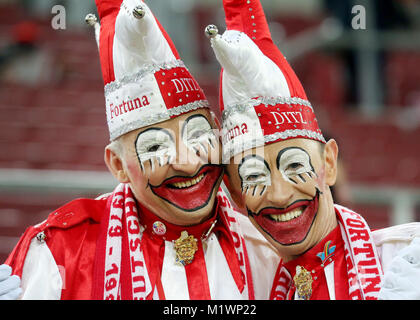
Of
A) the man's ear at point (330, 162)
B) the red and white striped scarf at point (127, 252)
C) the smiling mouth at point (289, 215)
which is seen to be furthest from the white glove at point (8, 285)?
the man's ear at point (330, 162)

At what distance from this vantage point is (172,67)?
2.74 m

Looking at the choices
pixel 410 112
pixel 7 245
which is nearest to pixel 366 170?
pixel 410 112

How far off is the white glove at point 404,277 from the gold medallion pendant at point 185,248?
0.67m

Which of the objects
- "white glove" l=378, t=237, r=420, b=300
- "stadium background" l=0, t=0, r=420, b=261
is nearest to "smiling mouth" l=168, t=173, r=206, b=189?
"white glove" l=378, t=237, r=420, b=300

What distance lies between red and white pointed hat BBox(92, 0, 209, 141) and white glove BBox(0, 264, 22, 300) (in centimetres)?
57

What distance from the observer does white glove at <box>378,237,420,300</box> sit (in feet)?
7.54

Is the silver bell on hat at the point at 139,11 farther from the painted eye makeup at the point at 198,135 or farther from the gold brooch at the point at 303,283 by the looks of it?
the gold brooch at the point at 303,283

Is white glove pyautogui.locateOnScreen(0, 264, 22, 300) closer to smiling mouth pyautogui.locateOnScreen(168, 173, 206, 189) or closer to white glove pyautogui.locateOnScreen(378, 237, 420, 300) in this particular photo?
smiling mouth pyautogui.locateOnScreen(168, 173, 206, 189)

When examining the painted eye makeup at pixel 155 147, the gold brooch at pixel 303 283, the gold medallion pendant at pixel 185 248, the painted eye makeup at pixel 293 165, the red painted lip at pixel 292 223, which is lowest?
the gold brooch at pixel 303 283

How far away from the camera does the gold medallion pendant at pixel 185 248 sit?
2.74 m

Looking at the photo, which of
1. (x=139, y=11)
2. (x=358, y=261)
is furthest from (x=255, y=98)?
(x=358, y=261)

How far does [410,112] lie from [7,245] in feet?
12.4

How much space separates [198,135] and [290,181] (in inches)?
13.8

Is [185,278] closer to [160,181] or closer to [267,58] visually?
[160,181]
